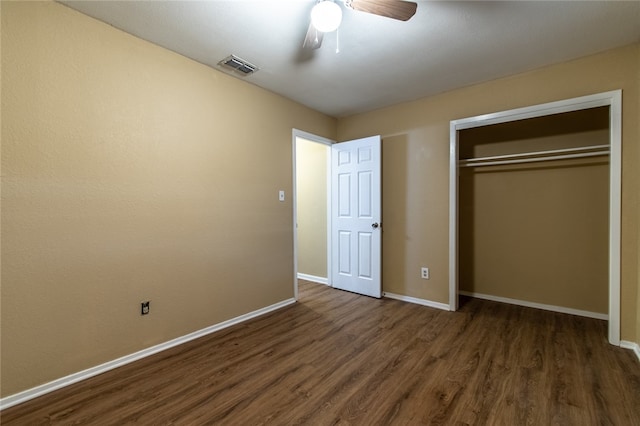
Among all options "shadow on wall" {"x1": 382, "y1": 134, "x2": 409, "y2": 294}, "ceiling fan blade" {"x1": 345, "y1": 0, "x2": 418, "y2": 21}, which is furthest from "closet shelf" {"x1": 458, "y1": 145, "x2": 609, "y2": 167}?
"ceiling fan blade" {"x1": 345, "y1": 0, "x2": 418, "y2": 21}

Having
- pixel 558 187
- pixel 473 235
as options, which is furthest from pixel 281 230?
pixel 558 187

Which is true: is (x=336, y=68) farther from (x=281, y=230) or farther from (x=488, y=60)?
(x=281, y=230)

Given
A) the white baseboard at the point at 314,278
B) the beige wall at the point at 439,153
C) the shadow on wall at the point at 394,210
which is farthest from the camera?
the white baseboard at the point at 314,278

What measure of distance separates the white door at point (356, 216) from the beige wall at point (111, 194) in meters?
1.38

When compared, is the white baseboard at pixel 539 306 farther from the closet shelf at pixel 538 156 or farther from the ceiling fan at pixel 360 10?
the ceiling fan at pixel 360 10

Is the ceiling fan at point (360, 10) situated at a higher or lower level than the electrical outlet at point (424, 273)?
higher

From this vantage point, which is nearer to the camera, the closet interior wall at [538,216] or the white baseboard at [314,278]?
the closet interior wall at [538,216]

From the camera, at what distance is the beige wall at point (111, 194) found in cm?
173

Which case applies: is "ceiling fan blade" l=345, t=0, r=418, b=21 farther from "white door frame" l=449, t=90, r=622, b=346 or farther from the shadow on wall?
the shadow on wall

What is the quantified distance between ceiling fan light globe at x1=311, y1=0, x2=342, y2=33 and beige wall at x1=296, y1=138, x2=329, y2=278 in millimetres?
2547

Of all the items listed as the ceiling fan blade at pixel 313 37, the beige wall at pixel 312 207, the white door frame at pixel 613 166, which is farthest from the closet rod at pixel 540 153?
the ceiling fan blade at pixel 313 37

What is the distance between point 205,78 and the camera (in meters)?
2.64

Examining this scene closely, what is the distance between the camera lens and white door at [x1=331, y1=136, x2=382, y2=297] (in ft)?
12.0

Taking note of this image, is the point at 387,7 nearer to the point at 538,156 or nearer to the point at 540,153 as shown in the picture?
the point at 540,153
